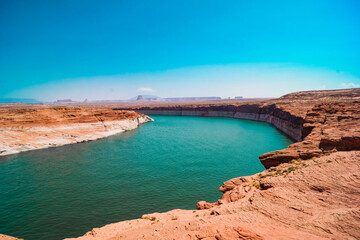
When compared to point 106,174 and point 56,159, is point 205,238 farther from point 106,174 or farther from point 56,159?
point 56,159

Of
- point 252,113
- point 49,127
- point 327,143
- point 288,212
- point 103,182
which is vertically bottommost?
point 103,182

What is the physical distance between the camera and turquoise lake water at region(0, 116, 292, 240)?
12664 millimetres

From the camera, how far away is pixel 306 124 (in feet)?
63.4

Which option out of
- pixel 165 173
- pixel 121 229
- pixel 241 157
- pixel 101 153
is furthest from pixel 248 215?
pixel 101 153

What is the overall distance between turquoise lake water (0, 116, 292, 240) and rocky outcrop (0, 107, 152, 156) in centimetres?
303

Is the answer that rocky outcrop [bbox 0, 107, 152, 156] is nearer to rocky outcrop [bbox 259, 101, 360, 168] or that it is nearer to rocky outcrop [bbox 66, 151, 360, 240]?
rocky outcrop [bbox 66, 151, 360, 240]

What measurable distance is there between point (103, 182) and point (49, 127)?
82.2 feet

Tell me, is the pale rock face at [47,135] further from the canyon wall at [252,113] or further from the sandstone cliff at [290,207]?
the canyon wall at [252,113]

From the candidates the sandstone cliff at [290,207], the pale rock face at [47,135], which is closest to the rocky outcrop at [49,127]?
the pale rock face at [47,135]

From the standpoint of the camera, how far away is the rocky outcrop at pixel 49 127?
99.0 ft

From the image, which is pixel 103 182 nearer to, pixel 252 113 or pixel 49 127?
pixel 49 127

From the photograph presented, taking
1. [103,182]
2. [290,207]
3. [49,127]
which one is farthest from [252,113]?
[290,207]

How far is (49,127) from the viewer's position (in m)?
35.2

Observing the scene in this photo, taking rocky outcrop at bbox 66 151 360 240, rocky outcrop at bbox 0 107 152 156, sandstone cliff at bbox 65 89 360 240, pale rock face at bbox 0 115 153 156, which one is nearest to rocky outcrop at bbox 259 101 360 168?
sandstone cliff at bbox 65 89 360 240
